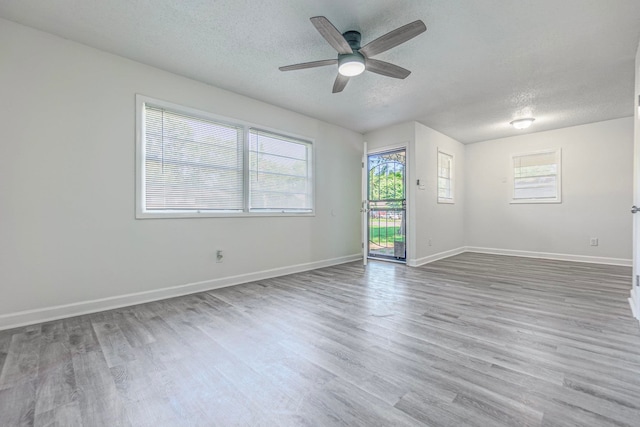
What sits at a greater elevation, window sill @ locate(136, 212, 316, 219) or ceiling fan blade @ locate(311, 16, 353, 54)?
ceiling fan blade @ locate(311, 16, 353, 54)

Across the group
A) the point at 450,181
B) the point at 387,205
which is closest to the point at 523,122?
the point at 450,181

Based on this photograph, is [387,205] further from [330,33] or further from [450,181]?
[330,33]

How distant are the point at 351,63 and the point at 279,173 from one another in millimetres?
2166

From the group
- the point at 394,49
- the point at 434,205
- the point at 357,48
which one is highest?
the point at 394,49

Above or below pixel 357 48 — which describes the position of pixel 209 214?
below

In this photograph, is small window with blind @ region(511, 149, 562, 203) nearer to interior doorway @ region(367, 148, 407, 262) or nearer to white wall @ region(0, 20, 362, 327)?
interior doorway @ region(367, 148, 407, 262)

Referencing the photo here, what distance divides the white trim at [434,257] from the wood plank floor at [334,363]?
5.72 feet

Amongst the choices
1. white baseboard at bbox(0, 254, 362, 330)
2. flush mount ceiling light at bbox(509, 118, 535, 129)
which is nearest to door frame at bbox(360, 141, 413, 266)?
white baseboard at bbox(0, 254, 362, 330)

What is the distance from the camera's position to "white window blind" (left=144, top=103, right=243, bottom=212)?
315cm

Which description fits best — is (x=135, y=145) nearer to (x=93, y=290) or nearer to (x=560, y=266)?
(x=93, y=290)

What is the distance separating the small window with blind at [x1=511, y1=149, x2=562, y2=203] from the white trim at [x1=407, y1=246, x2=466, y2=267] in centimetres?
155

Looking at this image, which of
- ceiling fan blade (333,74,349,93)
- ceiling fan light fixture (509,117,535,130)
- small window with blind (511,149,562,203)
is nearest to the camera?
ceiling fan blade (333,74,349,93)

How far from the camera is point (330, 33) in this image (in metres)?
2.15

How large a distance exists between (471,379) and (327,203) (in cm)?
370
